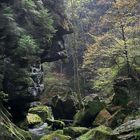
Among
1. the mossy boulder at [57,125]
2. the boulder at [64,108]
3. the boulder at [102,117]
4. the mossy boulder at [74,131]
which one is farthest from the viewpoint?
the boulder at [64,108]

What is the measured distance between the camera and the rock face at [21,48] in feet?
50.5

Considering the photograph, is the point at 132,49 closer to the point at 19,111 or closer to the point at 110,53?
the point at 110,53

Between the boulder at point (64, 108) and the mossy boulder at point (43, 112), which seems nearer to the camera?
the boulder at point (64, 108)

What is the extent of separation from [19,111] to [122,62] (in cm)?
810

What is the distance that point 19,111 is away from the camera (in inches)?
846

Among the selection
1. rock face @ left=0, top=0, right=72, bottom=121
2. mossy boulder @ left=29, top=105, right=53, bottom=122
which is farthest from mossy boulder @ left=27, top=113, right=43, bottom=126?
rock face @ left=0, top=0, right=72, bottom=121

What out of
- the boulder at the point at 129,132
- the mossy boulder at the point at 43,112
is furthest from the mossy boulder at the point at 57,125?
the boulder at the point at 129,132

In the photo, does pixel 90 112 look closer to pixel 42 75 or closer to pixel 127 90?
pixel 127 90

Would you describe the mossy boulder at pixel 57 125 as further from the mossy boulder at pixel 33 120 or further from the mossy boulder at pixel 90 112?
the mossy boulder at pixel 90 112

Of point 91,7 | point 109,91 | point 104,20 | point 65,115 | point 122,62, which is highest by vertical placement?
point 91,7

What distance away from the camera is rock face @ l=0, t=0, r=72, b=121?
15.4 m

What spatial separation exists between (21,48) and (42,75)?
9.22 m

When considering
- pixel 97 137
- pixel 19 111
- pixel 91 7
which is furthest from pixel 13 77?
pixel 91 7

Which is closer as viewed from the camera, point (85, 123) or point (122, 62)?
point (85, 123)
